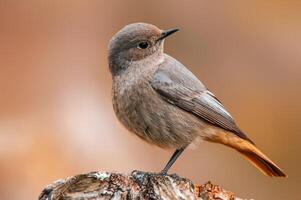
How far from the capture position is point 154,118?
315 inches

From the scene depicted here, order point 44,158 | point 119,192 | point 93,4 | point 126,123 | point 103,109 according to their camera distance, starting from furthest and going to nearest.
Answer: point 93,4
point 103,109
point 44,158
point 126,123
point 119,192

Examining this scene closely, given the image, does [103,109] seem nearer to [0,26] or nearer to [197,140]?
[0,26]

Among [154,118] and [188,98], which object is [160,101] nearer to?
[154,118]

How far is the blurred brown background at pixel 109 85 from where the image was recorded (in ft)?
34.9

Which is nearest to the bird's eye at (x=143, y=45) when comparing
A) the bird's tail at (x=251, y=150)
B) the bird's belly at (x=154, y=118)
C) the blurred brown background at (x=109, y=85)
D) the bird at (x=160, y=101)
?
the bird at (x=160, y=101)

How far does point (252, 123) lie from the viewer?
464 inches

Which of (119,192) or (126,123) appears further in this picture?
(126,123)

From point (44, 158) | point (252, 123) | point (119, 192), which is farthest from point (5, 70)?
point (119, 192)

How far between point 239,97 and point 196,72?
0.64m

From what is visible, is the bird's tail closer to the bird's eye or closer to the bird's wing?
the bird's wing

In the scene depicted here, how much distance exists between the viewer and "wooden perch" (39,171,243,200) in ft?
20.1

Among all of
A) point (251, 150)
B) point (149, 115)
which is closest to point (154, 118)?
point (149, 115)

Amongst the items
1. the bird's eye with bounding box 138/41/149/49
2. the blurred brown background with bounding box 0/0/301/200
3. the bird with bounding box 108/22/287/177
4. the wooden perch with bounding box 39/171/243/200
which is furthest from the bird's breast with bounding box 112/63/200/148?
the blurred brown background with bounding box 0/0/301/200

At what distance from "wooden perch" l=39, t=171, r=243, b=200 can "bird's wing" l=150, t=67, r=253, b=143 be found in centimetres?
188
